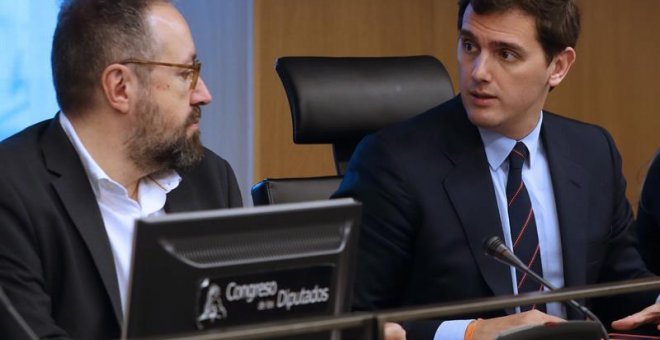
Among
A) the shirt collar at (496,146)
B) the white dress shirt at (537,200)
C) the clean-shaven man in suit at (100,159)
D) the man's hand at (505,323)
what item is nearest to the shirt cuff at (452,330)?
the man's hand at (505,323)

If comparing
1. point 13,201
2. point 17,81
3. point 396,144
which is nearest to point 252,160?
point 17,81

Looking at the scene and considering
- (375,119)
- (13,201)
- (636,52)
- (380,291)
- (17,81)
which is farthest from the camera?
(636,52)

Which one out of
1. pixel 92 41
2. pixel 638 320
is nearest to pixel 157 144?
pixel 92 41

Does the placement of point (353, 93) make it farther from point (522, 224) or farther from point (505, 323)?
point (505, 323)

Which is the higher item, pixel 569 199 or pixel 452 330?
pixel 569 199

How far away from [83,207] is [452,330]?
700 mm

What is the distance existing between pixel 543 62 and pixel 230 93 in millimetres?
2029

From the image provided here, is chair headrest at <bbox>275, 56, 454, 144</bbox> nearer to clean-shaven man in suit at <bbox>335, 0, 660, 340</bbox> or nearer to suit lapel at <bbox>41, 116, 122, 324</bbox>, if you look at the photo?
clean-shaven man in suit at <bbox>335, 0, 660, 340</bbox>

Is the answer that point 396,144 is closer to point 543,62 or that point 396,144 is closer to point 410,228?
point 410,228

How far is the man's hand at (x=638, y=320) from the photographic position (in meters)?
2.30

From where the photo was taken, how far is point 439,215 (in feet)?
7.90

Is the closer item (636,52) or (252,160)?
(252,160)

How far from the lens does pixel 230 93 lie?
4.37 m

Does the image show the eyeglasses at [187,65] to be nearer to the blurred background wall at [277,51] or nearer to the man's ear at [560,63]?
the man's ear at [560,63]
